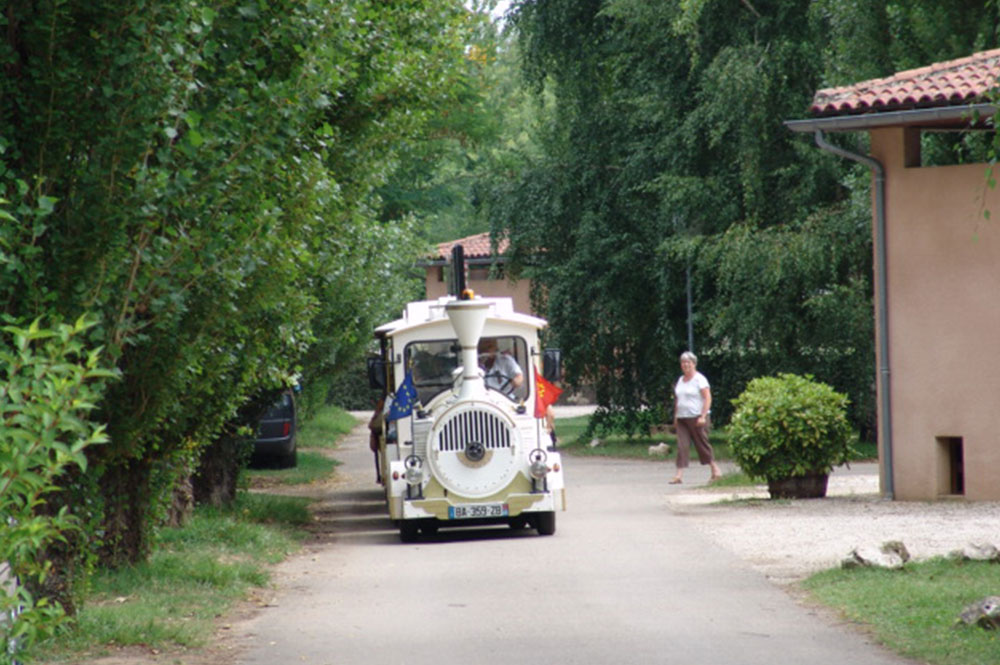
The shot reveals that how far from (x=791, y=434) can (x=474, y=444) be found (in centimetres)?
441

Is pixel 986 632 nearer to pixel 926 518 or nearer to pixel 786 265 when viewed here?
pixel 926 518

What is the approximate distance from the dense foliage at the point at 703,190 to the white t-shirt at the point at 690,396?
3.72 m

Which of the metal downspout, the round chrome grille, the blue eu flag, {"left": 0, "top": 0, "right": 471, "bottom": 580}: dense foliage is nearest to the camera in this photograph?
{"left": 0, "top": 0, "right": 471, "bottom": 580}: dense foliage

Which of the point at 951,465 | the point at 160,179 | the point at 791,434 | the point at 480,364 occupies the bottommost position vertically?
the point at 951,465

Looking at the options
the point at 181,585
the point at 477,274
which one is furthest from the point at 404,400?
the point at 477,274

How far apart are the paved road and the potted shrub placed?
157 centimetres

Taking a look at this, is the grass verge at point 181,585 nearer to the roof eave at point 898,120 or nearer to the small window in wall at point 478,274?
the roof eave at point 898,120

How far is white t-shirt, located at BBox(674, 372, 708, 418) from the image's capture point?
21688 millimetres

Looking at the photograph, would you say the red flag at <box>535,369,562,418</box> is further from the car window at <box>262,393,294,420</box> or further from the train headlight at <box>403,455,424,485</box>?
the car window at <box>262,393,294,420</box>

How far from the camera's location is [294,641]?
31.8 feet

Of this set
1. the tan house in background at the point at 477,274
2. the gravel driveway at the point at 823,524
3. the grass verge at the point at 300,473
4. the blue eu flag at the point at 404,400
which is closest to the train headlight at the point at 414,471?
the blue eu flag at the point at 404,400

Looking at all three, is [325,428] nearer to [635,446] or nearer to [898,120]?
[635,446]

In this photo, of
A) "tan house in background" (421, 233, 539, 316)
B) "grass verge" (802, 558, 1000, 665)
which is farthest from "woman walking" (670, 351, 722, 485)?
"tan house in background" (421, 233, 539, 316)

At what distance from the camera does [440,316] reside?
16.8 meters
